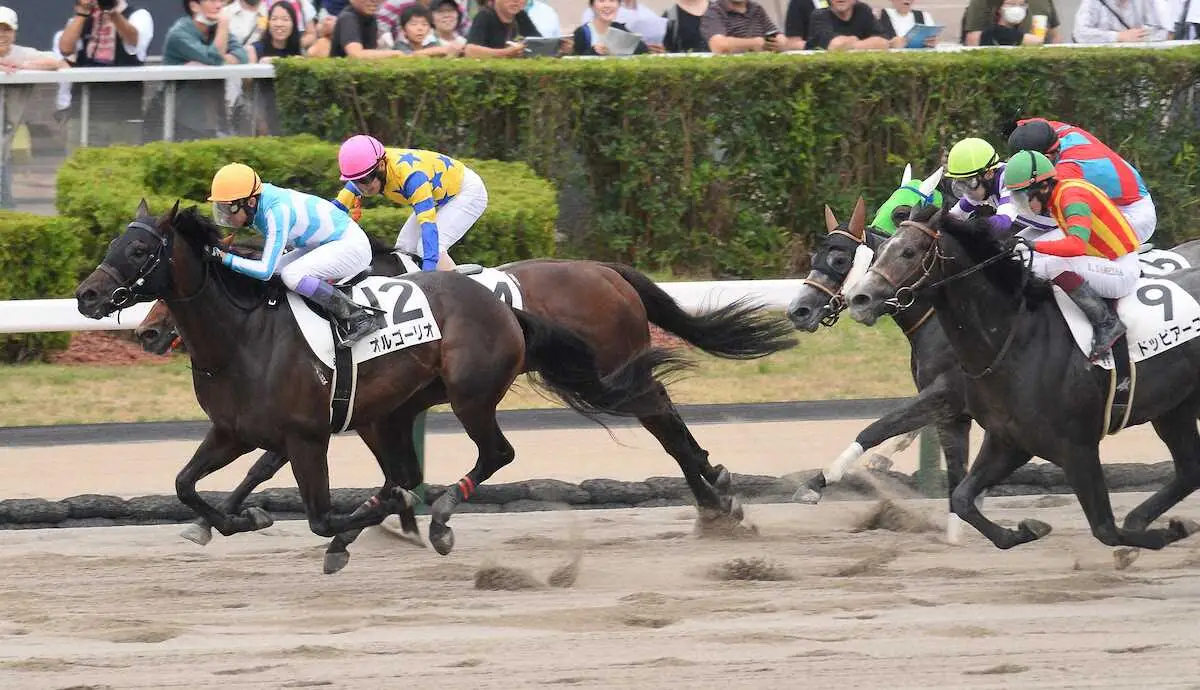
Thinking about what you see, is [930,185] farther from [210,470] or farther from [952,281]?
[210,470]

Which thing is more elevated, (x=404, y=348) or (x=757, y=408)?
(x=404, y=348)

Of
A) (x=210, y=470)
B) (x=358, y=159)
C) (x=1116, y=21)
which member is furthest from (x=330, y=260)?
(x=1116, y=21)

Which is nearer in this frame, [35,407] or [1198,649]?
[1198,649]

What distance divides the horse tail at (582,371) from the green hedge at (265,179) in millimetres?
2967

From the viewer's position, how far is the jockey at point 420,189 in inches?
290

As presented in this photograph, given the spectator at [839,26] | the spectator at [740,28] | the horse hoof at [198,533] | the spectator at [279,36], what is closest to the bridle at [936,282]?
the horse hoof at [198,533]

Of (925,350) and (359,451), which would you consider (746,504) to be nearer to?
(925,350)

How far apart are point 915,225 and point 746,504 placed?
204 centimetres

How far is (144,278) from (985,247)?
2891 millimetres

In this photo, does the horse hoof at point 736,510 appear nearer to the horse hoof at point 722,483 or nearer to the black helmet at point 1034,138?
the horse hoof at point 722,483

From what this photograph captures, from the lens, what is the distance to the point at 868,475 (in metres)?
7.98

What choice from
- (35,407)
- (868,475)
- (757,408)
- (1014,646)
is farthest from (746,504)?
(35,407)

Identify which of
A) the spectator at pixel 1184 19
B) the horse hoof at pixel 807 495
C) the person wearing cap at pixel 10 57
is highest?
the spectator at pixel 1184 19

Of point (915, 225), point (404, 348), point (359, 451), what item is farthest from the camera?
point (359, 451)
